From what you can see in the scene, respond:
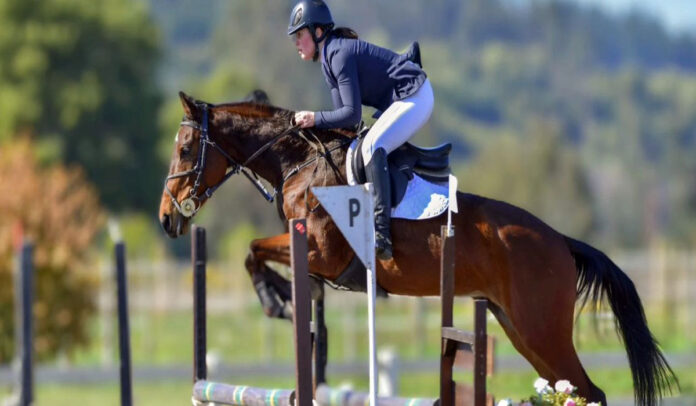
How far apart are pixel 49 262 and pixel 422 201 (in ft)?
32.7

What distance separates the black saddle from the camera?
6.64 meters

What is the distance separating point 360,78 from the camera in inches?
261

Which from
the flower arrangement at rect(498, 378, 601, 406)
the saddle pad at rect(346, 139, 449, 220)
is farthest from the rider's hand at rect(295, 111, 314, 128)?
the flower arrangement at rect(498, 378, 601, 406)

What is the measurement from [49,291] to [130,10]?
2595 cm

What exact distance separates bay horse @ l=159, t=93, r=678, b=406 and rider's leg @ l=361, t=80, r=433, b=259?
0.49 feet

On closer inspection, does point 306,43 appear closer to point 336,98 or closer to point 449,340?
point 336,98

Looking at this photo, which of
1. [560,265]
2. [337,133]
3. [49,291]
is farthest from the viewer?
[49,291]

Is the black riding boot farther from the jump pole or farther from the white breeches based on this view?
the jump pole

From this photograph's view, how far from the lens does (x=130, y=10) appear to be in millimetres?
40250

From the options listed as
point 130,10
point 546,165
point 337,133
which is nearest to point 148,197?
point 130,10

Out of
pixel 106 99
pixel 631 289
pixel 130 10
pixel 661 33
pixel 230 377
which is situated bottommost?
pixel 230 377

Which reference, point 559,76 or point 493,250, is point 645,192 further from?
point 493,250

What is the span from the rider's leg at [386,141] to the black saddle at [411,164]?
8 centimetres

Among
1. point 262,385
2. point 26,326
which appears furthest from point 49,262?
point 26,326
